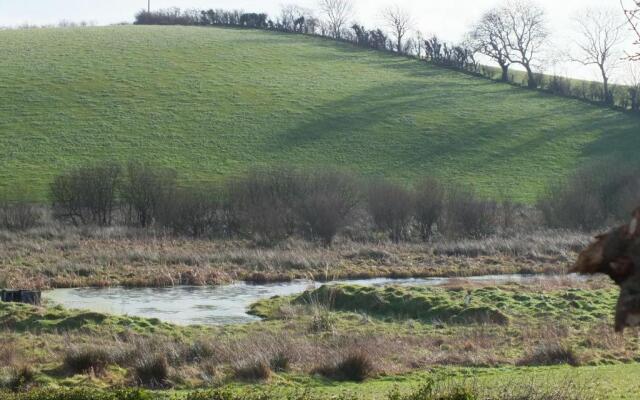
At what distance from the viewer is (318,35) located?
365ft

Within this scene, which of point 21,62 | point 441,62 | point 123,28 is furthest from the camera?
point 123,28

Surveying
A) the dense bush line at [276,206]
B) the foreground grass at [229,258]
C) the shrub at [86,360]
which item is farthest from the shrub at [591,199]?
the shrub at [86,360]

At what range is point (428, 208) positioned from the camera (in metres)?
50.7

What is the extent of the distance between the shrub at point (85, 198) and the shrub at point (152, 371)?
3640 centimetres

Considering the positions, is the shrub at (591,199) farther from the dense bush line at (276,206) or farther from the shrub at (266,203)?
the shrub at (266,203)

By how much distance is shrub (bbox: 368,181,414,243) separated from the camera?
165 feet

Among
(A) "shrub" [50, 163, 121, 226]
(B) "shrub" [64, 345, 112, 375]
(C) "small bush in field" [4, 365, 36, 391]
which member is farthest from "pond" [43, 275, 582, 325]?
(A) "shrub" [50, 163, 121, 226]

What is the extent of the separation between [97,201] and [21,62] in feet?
129

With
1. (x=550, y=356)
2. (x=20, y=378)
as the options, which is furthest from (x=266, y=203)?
(x=20, y=378)

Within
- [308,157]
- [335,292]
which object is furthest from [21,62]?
[335,292]

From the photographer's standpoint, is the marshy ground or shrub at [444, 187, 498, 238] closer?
the marshy ground

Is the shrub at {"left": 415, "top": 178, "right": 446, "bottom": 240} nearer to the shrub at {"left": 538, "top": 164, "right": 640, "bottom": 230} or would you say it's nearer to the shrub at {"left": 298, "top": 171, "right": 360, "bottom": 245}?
the shrub at {"left": 298, "top": 171, "right": 360, "bottom": 245}

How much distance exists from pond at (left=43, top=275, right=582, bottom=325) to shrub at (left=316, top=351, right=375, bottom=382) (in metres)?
9.83

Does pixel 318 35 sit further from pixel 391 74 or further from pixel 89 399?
pixel 89 399
